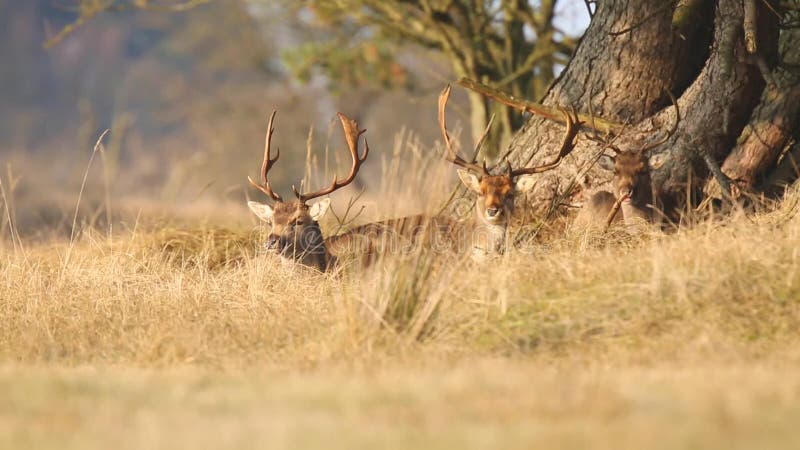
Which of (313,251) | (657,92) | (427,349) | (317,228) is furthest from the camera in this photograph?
(657,92)

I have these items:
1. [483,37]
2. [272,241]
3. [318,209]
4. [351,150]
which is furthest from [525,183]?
[483,37]

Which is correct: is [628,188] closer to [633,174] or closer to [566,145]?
[633,174]

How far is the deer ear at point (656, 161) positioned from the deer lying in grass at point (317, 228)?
1.60m

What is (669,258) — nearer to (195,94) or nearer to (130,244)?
(130,244)

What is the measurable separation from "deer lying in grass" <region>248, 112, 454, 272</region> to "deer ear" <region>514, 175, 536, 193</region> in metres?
0.62

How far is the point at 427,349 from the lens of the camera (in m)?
5.65

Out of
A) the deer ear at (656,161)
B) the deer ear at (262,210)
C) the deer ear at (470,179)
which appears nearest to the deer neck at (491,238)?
the deer ear at (470,179)

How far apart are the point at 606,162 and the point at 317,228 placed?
2.30 meters

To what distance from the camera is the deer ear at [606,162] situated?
8.84 meters

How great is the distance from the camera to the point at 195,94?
40094 millimetres

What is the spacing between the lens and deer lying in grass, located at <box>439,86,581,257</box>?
8008 millimetres

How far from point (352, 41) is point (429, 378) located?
12.6 meters

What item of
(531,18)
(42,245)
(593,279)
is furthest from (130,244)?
(531,18)

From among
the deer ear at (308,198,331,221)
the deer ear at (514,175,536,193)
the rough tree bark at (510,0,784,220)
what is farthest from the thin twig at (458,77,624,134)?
the deer ear at (308,198,331,221)
